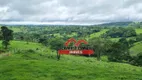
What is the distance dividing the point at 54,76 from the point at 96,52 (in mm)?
88357

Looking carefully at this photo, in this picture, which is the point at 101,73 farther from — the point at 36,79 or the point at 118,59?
the point at 118,59

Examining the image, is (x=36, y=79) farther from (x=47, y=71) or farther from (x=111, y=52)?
(x=111, y=52)

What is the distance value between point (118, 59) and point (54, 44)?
1793 inches

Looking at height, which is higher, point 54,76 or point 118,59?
point 54,76

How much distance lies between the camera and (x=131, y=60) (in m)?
132

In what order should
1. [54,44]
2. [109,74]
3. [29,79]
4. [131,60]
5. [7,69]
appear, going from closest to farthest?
[29,79] < [109,74] < [7,69] < [54,44] < [131,60]

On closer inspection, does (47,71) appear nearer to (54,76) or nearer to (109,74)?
(54,76)

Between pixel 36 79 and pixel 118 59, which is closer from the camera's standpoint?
pixel 36 79

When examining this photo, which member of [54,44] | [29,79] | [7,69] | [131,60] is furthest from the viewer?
[131,60]

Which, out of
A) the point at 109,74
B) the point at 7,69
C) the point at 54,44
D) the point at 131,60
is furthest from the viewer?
the point at 131,60

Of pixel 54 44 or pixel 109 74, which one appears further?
pixel 54 44

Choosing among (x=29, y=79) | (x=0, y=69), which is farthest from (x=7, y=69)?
(x=29, y=79)

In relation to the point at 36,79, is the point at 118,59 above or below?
below

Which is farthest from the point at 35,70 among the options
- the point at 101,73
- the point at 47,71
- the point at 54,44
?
the point at 54,44
